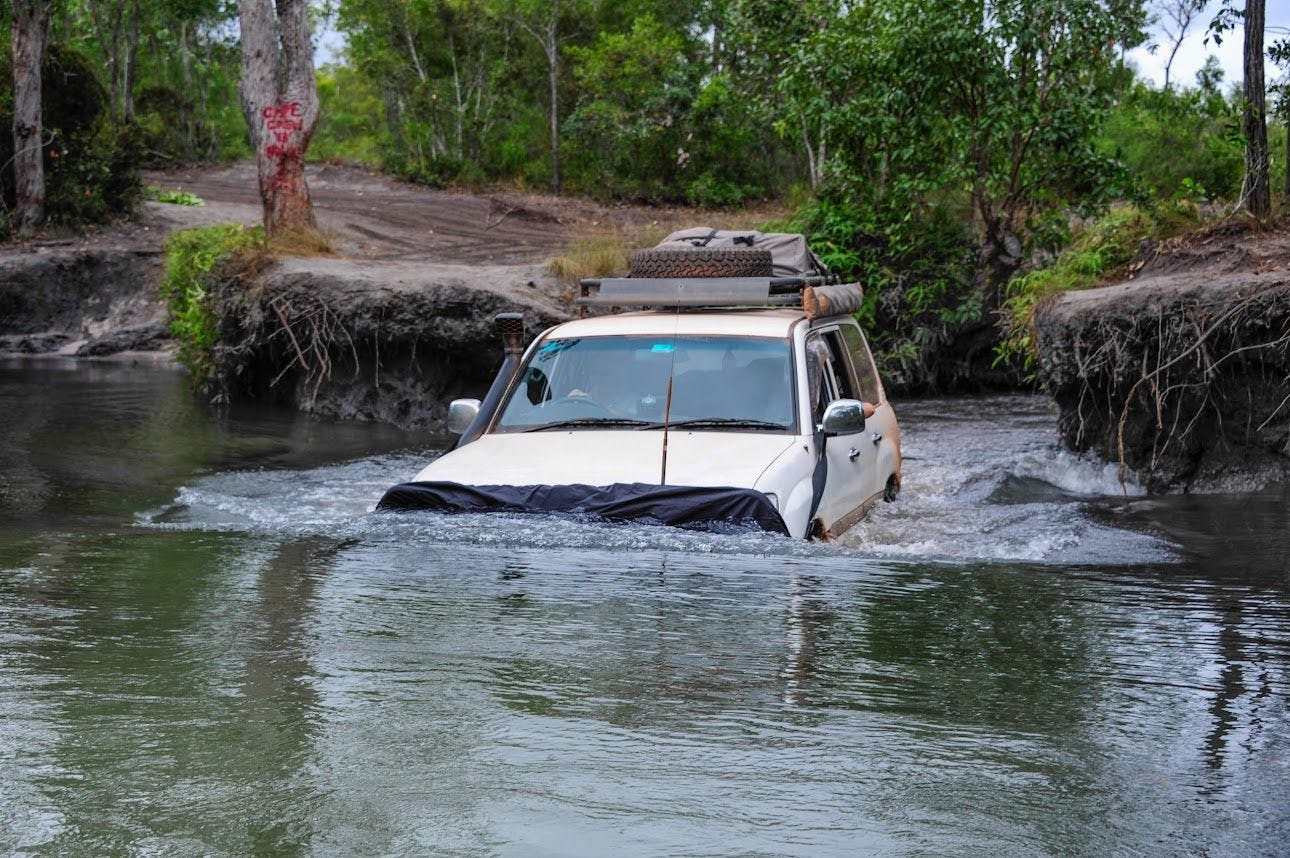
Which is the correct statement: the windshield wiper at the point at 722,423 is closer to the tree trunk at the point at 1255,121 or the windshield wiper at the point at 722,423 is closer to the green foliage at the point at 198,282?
the tree trunk at the point at 1255,121

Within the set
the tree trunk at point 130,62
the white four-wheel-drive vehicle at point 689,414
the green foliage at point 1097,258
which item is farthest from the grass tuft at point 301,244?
the tree trunk at point 130,62

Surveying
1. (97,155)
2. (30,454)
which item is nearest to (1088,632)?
(30,454)

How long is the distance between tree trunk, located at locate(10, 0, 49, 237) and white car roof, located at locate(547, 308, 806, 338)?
2216cm

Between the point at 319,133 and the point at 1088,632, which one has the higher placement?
the point at 319,133

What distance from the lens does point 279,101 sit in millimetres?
18781

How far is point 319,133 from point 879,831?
6679cm

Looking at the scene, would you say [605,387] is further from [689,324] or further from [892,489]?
[892,489]

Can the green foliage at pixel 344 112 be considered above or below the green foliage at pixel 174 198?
above

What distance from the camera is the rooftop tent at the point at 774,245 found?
1005 centimetres

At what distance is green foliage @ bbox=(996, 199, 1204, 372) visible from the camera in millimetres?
12406

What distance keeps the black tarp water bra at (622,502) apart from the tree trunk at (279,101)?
1279 centimetres

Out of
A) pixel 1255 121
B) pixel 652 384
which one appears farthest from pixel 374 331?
pixel 1255 121

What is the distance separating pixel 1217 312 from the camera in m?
10.2

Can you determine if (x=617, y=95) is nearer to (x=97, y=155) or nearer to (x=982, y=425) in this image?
Answer: (x=97, y=155)
